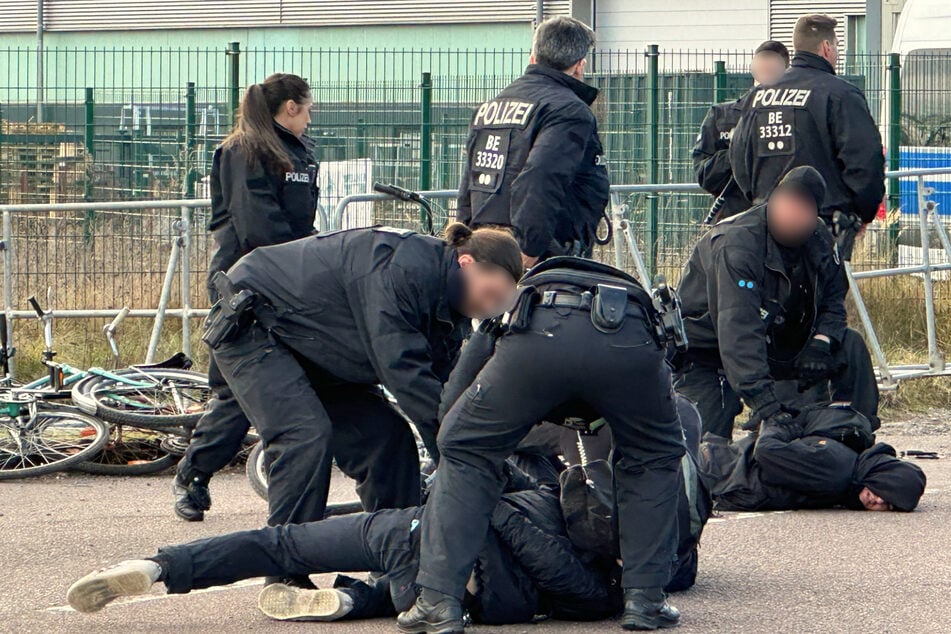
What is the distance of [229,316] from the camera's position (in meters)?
5.24

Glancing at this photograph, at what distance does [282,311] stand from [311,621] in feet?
3.53

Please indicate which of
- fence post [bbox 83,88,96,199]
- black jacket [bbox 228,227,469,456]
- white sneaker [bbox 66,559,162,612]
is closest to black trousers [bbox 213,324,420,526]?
black jacket [bbox 228,227,469,456]

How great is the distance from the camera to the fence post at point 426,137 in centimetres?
1314

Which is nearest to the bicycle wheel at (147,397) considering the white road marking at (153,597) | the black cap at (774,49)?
the white road marking at (153,597)

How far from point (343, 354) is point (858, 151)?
13.0 ft

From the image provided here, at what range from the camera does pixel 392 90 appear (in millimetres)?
15250

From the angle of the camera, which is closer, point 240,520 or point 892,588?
point 892,588

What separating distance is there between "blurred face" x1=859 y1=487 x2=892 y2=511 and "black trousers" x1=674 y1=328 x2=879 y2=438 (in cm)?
61

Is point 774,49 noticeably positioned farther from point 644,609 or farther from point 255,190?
point 644,609

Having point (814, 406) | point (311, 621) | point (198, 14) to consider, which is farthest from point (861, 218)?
point (198, 14)

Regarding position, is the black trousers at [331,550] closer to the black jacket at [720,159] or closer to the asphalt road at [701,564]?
the asphalt road at [701,564]

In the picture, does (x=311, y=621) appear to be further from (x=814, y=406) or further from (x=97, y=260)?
(x=97, y=260)

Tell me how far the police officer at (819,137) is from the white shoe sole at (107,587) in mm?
4680

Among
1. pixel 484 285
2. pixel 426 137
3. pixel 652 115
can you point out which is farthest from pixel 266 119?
pixel 652 115
